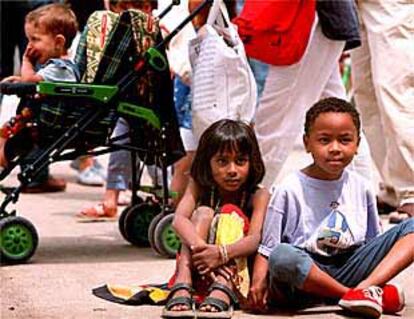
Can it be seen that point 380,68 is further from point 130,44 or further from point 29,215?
point 29,215

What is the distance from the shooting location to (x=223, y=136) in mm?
5121

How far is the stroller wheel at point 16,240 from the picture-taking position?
5711 mm

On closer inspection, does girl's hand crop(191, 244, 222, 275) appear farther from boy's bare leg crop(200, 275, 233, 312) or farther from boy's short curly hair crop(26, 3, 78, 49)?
boy's short curly hair crop(26, 3, 78, 49)

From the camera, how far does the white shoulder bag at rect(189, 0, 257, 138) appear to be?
5.92m

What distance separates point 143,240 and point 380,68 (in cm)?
150

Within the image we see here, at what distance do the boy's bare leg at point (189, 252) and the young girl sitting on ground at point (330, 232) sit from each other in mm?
218

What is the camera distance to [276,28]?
20.7 ft

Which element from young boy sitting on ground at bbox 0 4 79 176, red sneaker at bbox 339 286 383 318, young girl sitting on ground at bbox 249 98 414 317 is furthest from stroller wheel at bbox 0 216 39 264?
red sneaker at bbox 339 286 383 318

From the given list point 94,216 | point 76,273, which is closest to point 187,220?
point 76,273

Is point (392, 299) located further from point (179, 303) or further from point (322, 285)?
point (179, 303)

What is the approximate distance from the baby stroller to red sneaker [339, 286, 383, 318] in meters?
1.35

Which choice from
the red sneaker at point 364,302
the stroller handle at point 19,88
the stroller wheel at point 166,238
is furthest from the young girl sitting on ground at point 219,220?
the stroller handle at point 19,88

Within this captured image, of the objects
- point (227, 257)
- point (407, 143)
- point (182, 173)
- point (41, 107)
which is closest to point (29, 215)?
point (182, 173)

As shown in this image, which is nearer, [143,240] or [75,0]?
[143,240]
